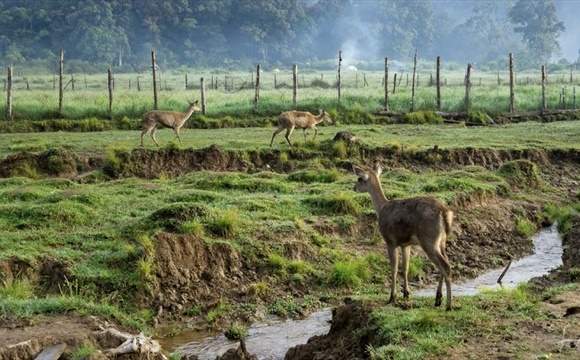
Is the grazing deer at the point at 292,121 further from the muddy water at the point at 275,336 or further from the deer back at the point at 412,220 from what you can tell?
the deer back at the point at 412,220

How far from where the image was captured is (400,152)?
82.4ft

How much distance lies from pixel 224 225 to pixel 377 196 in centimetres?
420

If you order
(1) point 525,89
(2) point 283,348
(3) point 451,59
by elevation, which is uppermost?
(3) point 451,59

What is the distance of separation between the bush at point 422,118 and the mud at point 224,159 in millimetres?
9354

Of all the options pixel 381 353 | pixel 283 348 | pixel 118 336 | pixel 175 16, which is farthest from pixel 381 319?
pixel 175 16

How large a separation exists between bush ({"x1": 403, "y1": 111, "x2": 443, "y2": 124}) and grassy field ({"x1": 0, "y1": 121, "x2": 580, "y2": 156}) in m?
→ 1.69

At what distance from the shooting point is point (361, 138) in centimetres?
2686

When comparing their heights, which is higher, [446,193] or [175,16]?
[175,16]

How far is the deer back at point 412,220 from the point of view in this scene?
1114cm

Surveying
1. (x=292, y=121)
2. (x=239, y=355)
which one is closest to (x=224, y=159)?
(x=292, y=121)

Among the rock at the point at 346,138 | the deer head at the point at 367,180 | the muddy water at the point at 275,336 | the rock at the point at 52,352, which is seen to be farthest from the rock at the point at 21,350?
the rock at the point at 346,138

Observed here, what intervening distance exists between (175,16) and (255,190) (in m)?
81.7

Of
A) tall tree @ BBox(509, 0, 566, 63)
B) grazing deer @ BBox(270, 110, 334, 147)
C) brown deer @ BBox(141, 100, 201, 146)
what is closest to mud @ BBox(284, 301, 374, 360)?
grazing deer @ BBox(270, 110, 334, 147)

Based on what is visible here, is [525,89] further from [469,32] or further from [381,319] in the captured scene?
[469,32]
